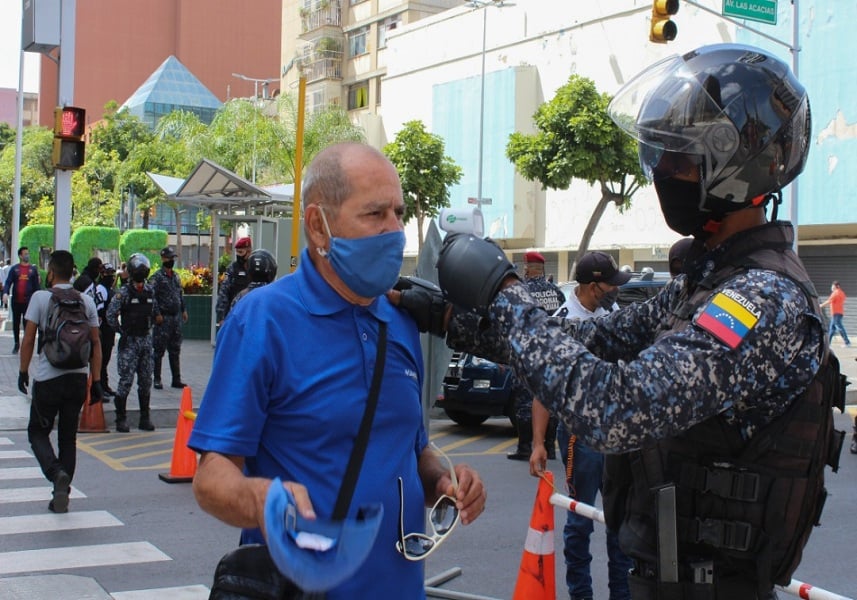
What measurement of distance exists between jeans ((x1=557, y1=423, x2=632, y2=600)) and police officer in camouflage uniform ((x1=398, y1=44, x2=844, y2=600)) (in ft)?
8.12

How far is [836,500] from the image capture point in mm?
8766

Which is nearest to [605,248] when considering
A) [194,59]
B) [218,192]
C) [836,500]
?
[218,192]

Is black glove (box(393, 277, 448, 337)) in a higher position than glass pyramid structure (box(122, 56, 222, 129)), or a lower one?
lower

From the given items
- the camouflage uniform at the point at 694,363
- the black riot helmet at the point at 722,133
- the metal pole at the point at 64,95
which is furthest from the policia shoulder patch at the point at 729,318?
the metal pole at the point at 64,95

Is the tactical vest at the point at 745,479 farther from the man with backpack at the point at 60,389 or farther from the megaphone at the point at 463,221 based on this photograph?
the man with backpack at the point at 60,389

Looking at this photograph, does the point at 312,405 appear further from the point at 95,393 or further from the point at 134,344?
the point at 134,344

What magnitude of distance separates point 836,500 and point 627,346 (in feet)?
22.1

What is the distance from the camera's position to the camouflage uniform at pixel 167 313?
14.3m

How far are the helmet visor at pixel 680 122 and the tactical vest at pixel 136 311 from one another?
1007 centimetres

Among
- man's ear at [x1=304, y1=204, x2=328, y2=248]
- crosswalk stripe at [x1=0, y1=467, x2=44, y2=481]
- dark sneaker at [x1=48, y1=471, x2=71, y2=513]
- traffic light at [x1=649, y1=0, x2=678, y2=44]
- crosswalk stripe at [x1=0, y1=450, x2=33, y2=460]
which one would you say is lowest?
crosswalk stripe at [x1=0, y1=450, x2=33, y2=460]

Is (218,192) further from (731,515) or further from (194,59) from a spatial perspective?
(194,59)

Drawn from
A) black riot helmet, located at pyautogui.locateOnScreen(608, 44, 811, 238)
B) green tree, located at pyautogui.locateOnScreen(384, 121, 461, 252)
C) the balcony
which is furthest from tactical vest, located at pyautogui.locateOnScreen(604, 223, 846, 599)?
the balcony

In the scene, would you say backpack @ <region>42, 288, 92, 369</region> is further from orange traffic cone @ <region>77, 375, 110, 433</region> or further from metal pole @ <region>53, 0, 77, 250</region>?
metal pole @ <region>53, 0, 77, 250</region>

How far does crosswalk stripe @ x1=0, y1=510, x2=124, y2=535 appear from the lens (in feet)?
23.7
